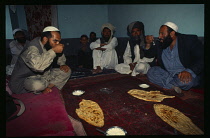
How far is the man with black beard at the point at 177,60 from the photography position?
8.87 ft

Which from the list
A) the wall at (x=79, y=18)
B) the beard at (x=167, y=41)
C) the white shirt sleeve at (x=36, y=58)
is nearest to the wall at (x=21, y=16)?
the wall at (x=79, y=18)

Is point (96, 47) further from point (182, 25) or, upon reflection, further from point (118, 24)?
point (182, 25)

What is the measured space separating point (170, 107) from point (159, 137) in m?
0.69

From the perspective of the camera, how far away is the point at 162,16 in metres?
4.00

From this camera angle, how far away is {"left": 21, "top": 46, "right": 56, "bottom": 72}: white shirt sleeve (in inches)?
101

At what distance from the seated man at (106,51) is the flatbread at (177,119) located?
305 cm

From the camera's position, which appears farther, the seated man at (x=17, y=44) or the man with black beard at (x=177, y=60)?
→ the seated man at (x=17, y=44)

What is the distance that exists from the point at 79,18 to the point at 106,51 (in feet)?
12.5

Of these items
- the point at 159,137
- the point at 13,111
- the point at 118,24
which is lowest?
the point at 159,137

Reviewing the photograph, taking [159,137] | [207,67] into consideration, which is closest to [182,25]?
[207,67]

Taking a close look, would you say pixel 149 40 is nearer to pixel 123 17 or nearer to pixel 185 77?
pixel 185 77

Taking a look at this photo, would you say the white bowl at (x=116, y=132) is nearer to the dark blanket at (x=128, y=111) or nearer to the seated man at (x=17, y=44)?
the dark blanket at (x=128, y=111)

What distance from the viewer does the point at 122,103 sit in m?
2.39

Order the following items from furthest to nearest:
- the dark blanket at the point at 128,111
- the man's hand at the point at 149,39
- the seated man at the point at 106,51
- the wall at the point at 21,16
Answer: the wall at the point at 21,16 → the seated man at the point at 106,51 → the man's hand at the point at 149,39 → the dark blanket at the point at 128,111
